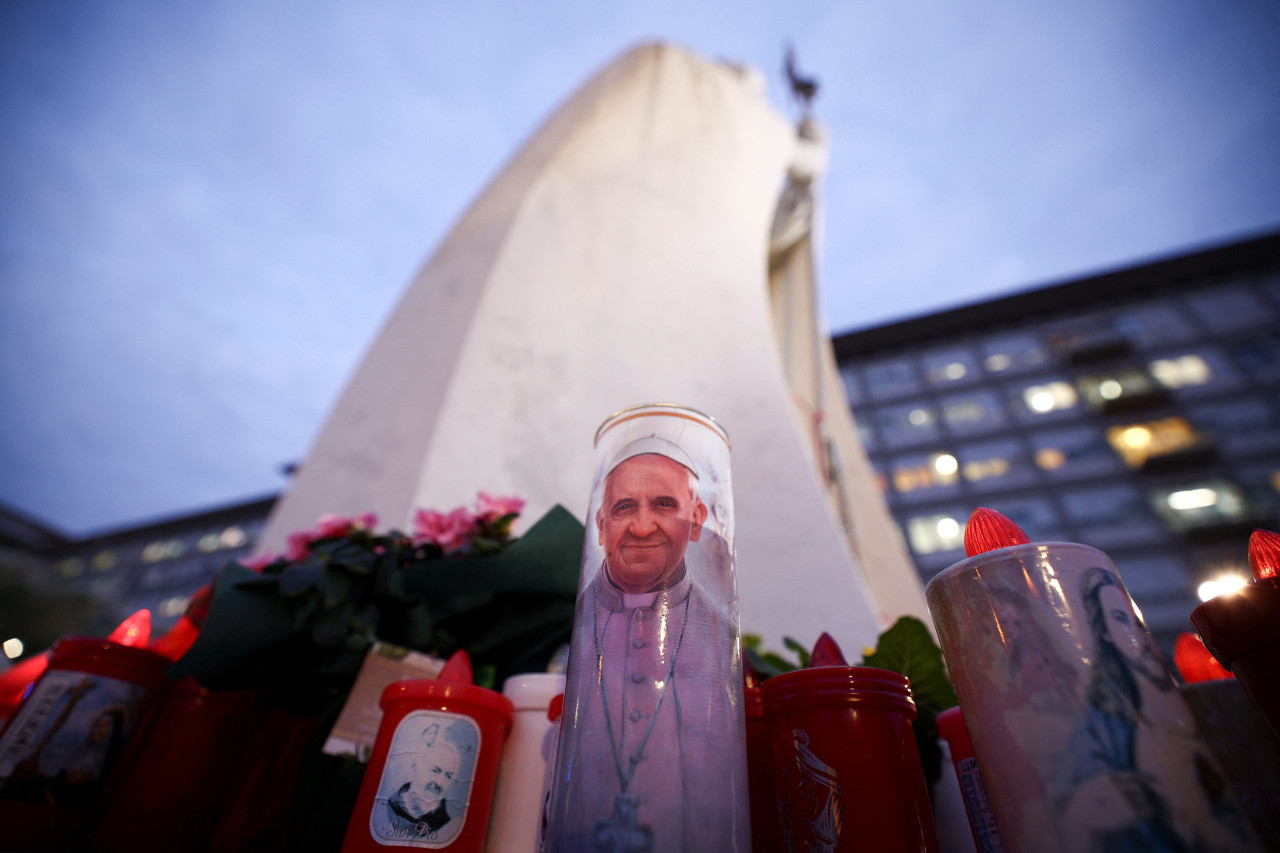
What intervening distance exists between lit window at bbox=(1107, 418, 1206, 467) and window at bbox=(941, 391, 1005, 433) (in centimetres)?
211

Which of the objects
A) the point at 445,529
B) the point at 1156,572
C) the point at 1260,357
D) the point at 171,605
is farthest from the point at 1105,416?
the point at 171,605

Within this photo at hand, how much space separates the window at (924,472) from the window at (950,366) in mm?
1956

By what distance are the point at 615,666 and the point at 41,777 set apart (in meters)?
0.73

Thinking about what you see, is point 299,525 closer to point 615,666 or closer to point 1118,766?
point 615,666

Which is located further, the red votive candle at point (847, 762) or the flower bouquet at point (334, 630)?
the flower bouquet at point (334, 630)

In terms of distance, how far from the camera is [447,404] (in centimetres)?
179

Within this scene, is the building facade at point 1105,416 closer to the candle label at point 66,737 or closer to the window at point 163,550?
the window at point 163,550

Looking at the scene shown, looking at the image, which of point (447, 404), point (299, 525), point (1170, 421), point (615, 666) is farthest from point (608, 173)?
point (1170, 421)

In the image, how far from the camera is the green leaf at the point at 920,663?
77 centimetres

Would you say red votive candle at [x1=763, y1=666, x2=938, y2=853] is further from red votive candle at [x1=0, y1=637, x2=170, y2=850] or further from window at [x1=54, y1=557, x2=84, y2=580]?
window at [x1=54, y1=557, x2=84, y2=580]

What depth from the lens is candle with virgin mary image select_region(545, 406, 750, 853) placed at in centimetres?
45

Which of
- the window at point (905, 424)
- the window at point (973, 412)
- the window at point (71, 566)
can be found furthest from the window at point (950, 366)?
the window at point (71, 566)

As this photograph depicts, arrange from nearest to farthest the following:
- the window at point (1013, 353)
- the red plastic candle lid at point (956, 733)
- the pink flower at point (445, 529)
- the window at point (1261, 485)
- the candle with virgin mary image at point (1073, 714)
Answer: the candle with virgin mary image at point (1073, 714) < the red plastic candle lid at point (956, 733) < the pink flower at point (445, 529) < the window at point (1261, 485) < the window at point (1013, 353)

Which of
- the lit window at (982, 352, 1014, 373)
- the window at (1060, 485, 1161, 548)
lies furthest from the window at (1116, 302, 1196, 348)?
the window at (1060, 485, 1161, 548)
